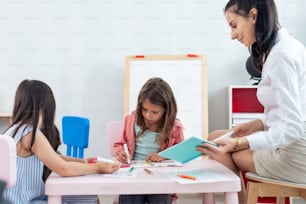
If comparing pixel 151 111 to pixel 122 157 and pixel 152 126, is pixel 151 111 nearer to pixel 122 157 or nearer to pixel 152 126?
pixel 152 126

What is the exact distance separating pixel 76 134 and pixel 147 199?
459 mm

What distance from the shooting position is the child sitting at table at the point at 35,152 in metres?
1.08

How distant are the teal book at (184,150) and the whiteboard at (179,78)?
4.21 feet

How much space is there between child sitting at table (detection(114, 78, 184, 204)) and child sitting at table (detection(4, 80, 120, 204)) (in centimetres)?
39

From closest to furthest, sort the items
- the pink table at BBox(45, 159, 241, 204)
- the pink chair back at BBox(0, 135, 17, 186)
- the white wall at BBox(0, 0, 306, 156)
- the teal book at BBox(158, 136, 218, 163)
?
the pink chair back at BBox(0, 135, 17, 186), the pink table at BBox(45, 159, 241, 204), the teal book at BBox(158, 136, 218, 163), the white wall at BBox(0, 0, 306, 156)

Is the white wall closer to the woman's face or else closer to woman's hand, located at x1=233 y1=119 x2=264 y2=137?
woman's hand, located at x1=233 y1=119 x2=264 y2=137

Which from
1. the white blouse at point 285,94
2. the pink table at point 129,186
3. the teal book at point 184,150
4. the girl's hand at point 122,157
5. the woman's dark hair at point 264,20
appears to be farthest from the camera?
the girl's hand at point 122,157

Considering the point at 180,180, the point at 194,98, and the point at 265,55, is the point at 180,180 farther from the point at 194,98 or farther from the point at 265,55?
the point at 194,98

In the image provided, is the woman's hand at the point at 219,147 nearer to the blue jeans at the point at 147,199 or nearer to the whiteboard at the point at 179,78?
the blue jeans at the point at 147,199

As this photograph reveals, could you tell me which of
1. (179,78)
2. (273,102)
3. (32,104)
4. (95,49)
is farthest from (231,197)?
(95,49)

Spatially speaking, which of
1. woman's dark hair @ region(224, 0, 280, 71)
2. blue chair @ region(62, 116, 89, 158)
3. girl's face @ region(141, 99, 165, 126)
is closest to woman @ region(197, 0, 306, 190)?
woman's dark hair @ region(224, 0, 280, 71)

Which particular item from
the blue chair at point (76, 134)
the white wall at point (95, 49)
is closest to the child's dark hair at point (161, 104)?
the blue chair at point (76, 134)

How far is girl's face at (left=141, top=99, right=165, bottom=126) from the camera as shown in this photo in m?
1.63

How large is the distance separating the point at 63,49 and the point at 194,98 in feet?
3.16
